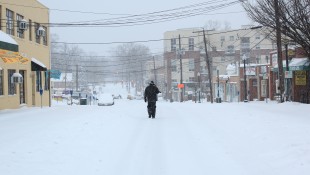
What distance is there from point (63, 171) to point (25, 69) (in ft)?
77.5

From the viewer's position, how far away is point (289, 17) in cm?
2330

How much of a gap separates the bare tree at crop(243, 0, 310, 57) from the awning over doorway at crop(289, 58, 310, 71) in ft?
4.54

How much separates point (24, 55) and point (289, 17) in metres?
17.3

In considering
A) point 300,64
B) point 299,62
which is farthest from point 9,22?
point 299,62

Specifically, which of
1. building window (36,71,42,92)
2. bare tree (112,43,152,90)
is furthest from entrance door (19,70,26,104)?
bare tree (112,43,152,90)

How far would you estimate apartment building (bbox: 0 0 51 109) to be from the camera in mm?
24906

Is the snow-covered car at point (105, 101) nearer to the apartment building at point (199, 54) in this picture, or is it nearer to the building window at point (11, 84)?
the building window at point (11, 84)

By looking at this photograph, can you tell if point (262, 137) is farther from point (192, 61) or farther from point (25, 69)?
point (192, 61)

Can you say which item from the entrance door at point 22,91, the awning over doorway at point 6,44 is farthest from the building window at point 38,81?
the awning over doorway at point 6,44

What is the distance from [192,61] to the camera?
87.3 m

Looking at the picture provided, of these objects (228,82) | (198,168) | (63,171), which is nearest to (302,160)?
(198,168)

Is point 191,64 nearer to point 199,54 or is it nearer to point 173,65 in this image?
point 199,54

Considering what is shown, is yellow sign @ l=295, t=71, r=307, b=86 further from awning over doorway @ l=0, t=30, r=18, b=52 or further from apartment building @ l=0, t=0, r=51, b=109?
awning over doorway @ l=0, t=30, r=18, b=52

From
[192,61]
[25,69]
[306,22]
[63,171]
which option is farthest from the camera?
[192,61]
